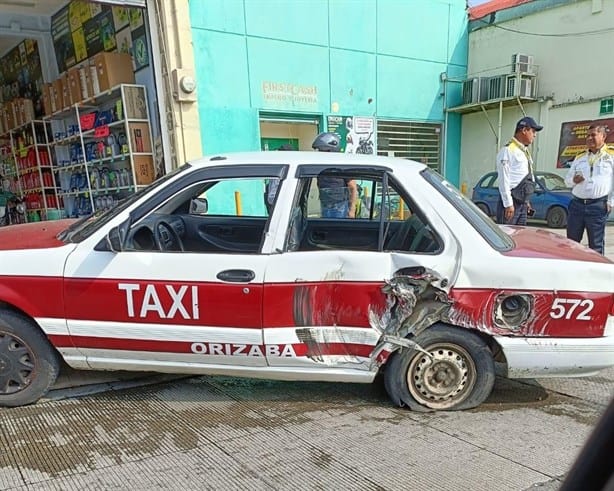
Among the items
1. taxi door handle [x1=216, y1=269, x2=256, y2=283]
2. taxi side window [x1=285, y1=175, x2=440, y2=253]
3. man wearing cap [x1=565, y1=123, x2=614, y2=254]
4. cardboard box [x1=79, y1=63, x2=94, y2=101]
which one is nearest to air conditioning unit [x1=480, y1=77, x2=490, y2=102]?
man wearing cap [x1=565, y1=123, x2=614, y2=254]

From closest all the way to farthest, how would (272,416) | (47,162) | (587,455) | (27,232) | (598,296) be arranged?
(587,455)
(598,296)
(272,416)
(27,232)
(47,162)

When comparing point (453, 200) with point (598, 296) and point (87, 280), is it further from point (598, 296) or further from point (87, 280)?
point (87, 280)

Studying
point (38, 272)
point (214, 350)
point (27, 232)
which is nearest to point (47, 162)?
point (27, 232)

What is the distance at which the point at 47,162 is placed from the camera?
1064 centimetres

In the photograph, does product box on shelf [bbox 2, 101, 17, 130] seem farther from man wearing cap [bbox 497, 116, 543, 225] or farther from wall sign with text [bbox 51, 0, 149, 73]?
man wearing cap [bbox 497, 116, 543, 225]

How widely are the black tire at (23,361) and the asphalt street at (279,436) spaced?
103 mm

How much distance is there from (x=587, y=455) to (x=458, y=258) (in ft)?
6.61

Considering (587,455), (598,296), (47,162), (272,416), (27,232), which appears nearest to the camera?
(587,455)

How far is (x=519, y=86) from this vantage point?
1378 cm

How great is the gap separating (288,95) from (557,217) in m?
7.92

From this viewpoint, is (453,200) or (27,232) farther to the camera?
(27,232)

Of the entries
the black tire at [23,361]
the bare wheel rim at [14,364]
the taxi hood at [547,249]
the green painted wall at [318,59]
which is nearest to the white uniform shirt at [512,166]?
the taxi hood at [547,249]

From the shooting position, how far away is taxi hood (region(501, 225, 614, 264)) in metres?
2.87

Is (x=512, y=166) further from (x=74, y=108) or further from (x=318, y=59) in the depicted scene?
(x=74, y=108)
